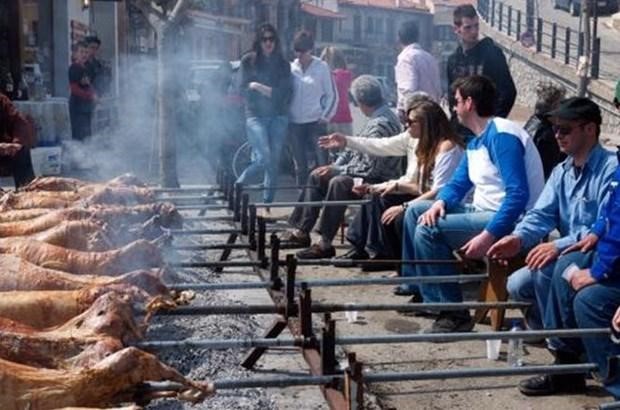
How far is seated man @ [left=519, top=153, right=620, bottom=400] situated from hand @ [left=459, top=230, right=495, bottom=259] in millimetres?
725

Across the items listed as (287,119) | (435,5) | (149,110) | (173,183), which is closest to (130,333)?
(287,119)

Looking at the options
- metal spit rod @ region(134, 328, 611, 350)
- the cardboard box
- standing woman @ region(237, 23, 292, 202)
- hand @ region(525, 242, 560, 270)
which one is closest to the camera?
metal spit rod @ region(134, 328, 611, 350)

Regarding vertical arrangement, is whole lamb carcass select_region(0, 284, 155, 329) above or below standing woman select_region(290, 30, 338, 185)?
below

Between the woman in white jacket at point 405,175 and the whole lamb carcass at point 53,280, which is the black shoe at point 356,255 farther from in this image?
the whole lamb carcass at point 53,280

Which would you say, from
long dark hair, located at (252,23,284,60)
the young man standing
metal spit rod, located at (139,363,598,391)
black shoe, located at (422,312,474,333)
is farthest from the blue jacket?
long dark hair, located at (252,23,284,60)

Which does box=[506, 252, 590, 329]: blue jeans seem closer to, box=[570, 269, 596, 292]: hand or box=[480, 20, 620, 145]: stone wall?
box=[570, 269, 596, 292]: hand

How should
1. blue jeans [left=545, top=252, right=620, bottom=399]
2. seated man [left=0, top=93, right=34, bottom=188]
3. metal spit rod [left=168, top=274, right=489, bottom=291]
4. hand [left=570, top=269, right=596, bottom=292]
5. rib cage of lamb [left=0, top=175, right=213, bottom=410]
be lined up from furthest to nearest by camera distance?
seated man [left=0, top=93, right=34, bottom=188] → metal spit rod [left=168, top=274, right=489, bottom=291] → hand [left=570, top=269, right=596, bottom=292] → blue jeans [left=545, top=252, right=620, bottom=399] → rib cage of lamb [left=0, top=175, right=213, bottom=410]

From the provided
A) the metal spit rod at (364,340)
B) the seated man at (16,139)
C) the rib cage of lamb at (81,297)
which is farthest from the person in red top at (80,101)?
the metal spit rod at (364,340)

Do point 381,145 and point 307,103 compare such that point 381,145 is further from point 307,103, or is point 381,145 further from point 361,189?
point 307,103

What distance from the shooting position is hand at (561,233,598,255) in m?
4.78

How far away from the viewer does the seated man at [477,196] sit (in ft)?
18.4

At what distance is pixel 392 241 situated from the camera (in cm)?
746

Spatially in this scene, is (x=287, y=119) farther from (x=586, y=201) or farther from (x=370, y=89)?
(x=586, y=201)

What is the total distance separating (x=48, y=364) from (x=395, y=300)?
12.9ft
